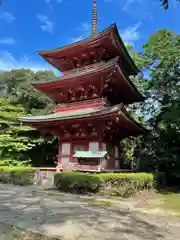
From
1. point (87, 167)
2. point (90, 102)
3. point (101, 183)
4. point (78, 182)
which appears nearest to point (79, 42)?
point (90, 102)

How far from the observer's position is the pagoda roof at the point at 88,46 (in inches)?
555

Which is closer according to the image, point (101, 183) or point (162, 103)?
point (101, 183)

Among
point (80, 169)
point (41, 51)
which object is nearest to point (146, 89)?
point (41, 51)

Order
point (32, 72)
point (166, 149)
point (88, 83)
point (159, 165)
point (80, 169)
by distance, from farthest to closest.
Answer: point (32, 72), point (159, 165), point (166, 149), point (88, 83), point (80, 169)

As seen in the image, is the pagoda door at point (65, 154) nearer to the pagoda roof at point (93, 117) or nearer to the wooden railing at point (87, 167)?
the wooden railing at point (87, 167)

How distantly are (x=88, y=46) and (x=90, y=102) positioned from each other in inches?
149

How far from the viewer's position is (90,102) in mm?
15031

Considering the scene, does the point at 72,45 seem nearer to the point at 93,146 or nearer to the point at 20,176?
the point at 93,146

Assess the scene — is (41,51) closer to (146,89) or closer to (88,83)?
(88,83)

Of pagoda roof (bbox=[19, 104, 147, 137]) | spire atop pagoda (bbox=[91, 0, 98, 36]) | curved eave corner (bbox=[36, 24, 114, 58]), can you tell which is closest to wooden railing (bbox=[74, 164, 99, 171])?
pagoda roof (bbox=[19, 104, 147, 137])

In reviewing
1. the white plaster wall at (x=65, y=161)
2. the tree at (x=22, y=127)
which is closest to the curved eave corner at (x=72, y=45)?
the tree at (x=22, y=127)

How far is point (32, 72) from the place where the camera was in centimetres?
2889

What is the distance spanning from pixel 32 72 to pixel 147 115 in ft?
50.1

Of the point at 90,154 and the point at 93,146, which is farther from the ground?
the point at 93,146
